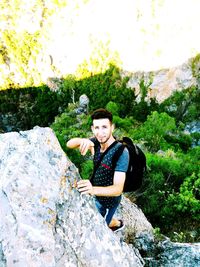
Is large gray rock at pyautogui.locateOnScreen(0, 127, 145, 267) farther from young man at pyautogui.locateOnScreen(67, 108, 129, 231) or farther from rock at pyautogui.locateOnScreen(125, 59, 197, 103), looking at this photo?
rock at pyautogui.locateOnScreen(125, 59, 197, 103)

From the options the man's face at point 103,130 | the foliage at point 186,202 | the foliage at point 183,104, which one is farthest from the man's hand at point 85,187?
the foliage at point 183,104

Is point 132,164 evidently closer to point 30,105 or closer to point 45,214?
point 45,214

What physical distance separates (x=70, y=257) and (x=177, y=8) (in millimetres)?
62342

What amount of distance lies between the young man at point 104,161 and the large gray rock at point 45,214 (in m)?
0.18

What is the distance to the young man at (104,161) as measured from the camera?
4.10m

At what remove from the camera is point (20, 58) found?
72.7 metres

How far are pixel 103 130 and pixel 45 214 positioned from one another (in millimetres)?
1055

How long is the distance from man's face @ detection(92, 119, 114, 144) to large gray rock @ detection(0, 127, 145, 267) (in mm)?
409

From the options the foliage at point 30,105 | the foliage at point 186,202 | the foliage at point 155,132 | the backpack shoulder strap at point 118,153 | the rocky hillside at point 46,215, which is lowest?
the foliage at point 30,105

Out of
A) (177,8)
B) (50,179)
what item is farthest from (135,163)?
(177,8)

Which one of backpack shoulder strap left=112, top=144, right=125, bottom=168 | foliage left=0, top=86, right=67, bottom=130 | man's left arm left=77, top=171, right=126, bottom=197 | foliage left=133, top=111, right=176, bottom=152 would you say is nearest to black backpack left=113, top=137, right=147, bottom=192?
backpack shoulder strap left=112, top=144, right=125, bottom=168

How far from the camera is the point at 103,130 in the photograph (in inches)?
167

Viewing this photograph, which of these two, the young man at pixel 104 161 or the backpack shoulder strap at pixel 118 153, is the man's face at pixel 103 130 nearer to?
the young man at pixel 104 161

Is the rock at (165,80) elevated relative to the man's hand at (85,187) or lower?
lower
